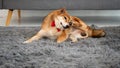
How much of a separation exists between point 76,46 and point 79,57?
31cm

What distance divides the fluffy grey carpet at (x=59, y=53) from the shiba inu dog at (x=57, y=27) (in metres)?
0.06

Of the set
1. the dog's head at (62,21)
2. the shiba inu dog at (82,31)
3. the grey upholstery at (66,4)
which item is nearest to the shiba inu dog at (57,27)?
the dog's head at (62,21)

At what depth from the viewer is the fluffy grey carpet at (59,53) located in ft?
4.92

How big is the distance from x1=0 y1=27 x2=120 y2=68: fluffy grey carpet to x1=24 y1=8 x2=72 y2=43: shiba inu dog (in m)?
0.06

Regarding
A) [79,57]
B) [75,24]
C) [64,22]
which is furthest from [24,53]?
[75,24]

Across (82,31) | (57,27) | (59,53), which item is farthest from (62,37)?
(59,53)

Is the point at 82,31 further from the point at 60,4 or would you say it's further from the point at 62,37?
the point at 60,4

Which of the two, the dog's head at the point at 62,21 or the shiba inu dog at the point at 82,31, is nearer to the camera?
the dog's head at the point at 62,21

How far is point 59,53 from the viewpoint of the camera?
5.75ft

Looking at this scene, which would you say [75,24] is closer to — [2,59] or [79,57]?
[79,57]

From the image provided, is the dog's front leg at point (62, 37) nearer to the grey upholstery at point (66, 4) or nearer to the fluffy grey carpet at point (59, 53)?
the fluffy grey carpet at point (59, 53)

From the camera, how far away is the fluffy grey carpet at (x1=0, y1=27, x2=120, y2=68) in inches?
59.0

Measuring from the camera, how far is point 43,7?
2969 mm

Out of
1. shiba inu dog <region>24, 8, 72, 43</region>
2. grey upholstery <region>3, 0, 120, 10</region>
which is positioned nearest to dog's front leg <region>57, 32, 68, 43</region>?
shiba inu dog <region>24, 8, 72, 43</region>
